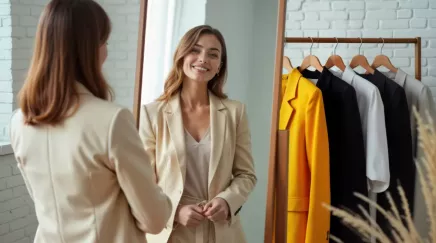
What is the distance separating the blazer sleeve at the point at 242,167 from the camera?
1922 mm

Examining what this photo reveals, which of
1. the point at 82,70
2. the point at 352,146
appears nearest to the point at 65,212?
the point at 82,70

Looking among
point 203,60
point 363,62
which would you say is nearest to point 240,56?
point 203,60

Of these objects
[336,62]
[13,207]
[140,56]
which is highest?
[336,62]

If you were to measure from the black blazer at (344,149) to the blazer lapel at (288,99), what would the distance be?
0.52 feet

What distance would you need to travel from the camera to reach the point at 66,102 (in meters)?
1.24

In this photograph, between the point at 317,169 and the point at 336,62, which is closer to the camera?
the point at 317,169

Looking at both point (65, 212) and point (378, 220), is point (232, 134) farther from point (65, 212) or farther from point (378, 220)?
point (378, 220)

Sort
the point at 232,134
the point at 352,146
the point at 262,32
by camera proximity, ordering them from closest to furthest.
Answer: the point at 232,134 < the point at 262,32 < the point at 352,146

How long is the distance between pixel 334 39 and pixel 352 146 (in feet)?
1.98

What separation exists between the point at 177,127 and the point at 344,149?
1055 mm

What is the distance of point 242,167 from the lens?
6.50ft

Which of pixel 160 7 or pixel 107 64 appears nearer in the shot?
pixel 160 7

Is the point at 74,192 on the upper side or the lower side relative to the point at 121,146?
lower

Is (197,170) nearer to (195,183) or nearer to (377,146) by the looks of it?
(195,183)
